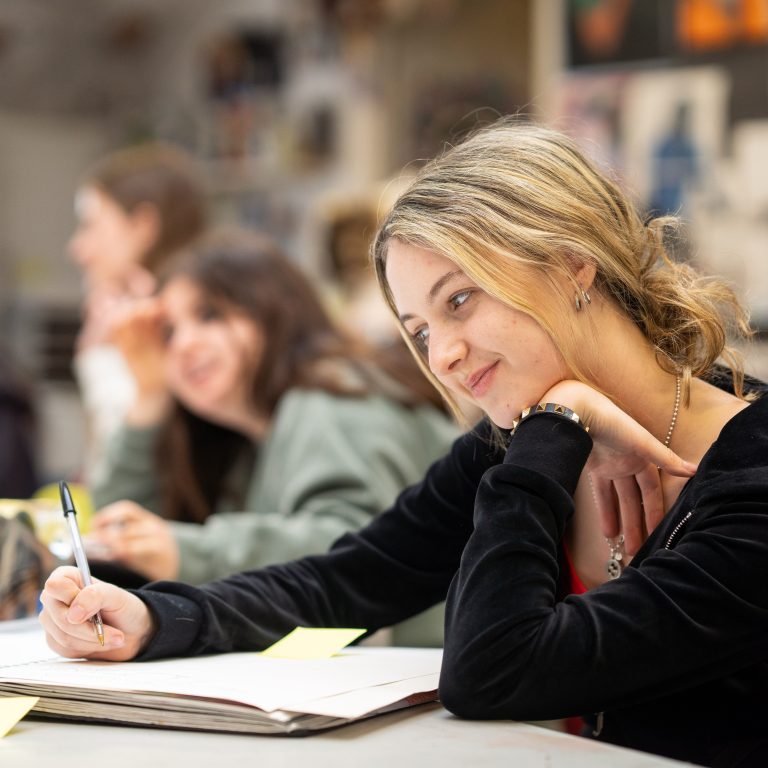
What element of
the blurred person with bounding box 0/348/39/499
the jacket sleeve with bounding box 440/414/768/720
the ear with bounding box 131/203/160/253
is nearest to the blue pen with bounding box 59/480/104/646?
the jacket sleeve with bounding box 440/414/768/720

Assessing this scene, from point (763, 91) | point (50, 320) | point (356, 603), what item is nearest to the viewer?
A: point (356, 603)

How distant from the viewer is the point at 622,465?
3.78ft

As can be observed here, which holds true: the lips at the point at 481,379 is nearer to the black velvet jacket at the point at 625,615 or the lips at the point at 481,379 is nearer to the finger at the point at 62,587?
the black velvet jacket at the point at 625,615

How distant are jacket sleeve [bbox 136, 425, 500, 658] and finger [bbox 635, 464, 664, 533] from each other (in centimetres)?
19

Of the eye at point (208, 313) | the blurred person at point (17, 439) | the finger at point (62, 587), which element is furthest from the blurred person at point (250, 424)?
the blurred person at point (17, 439)

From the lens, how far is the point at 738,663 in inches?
40.0

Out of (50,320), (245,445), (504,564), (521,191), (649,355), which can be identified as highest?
(521,191)

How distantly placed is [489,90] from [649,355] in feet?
13.5

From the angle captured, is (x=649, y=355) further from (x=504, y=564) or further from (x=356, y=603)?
(x=356, y=603)

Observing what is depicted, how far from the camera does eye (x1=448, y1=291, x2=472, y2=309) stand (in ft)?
3.75

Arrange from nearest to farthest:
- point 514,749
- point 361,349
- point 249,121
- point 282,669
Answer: point 514,749 → point 282,669 → point 361,349 → point 249,121

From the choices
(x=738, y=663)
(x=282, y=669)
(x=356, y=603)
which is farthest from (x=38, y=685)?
(x=738, y=663)

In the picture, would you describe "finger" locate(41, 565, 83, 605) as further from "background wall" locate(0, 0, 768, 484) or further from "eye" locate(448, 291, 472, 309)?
"background wall" locate(0, 0, 768, 484)

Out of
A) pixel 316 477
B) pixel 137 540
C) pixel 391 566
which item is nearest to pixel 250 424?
pixel 316 477
